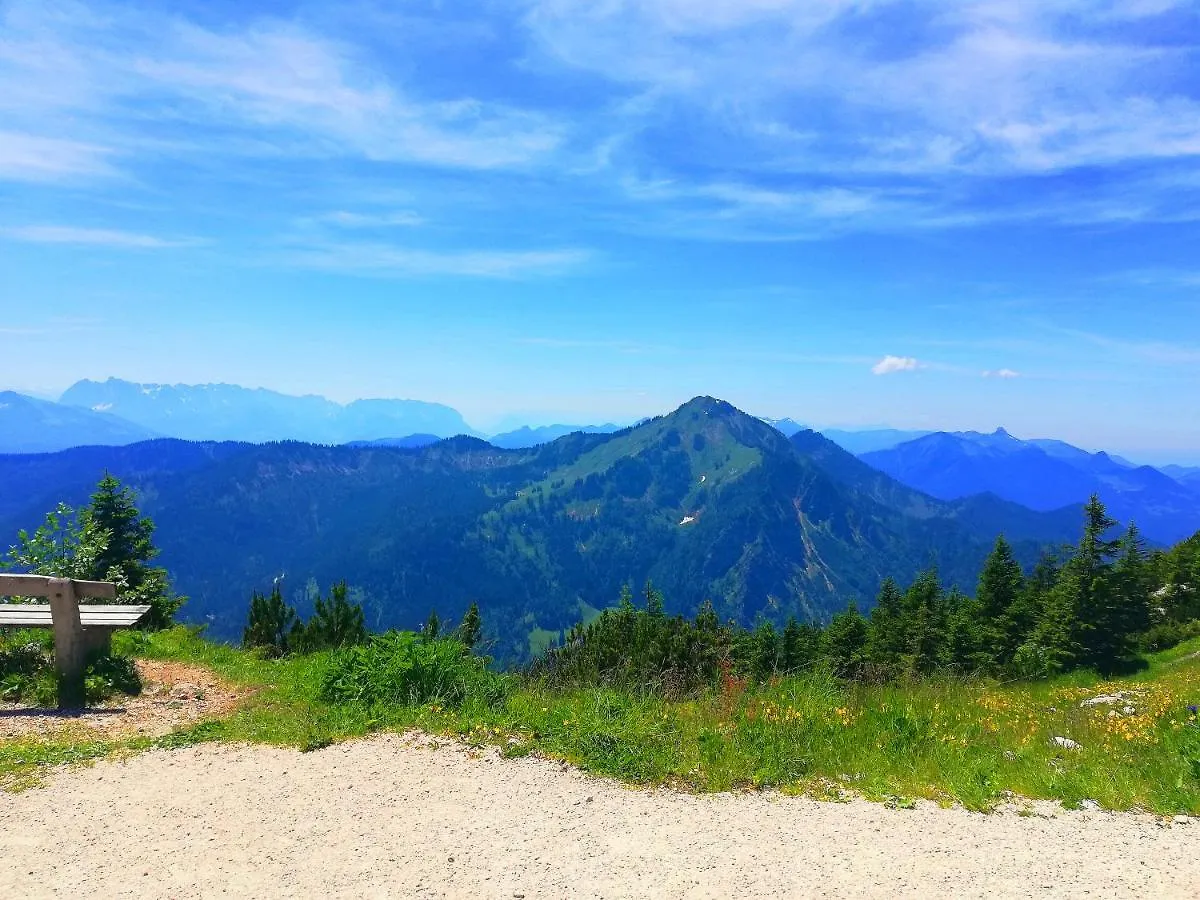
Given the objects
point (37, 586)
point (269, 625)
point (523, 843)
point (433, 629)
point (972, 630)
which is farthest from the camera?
point (972, 630)

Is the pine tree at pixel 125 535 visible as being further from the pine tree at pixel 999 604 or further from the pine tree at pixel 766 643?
the pine tree at pixel 999 604

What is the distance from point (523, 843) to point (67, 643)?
8.85m

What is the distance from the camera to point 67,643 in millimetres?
10656

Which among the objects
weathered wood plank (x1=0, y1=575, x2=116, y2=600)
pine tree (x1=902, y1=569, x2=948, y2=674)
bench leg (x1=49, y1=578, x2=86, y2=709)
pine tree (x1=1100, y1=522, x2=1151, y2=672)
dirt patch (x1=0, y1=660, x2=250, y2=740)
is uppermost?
weathered wood plank (x1=0, y1=575, x2=116, y2=600)

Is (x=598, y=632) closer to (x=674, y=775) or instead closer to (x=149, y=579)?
(x=149, y=579)

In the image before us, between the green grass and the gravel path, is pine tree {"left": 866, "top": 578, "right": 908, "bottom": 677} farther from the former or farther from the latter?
the gravel path

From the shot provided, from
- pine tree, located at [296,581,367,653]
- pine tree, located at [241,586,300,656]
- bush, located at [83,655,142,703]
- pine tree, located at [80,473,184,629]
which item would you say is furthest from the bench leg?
pine tree, located at [80,473,184,629]

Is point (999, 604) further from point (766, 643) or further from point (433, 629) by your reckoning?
point (433, 629)

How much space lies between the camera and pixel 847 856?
5.98 metres

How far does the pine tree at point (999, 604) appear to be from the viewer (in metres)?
38.8

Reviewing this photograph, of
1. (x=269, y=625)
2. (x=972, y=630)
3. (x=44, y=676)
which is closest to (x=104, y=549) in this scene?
(x=269, y=625)

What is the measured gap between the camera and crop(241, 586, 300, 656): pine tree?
17703 mm

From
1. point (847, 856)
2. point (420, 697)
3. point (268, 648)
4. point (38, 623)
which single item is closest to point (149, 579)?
point (268, 648)

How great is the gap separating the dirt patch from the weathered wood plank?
186cm
